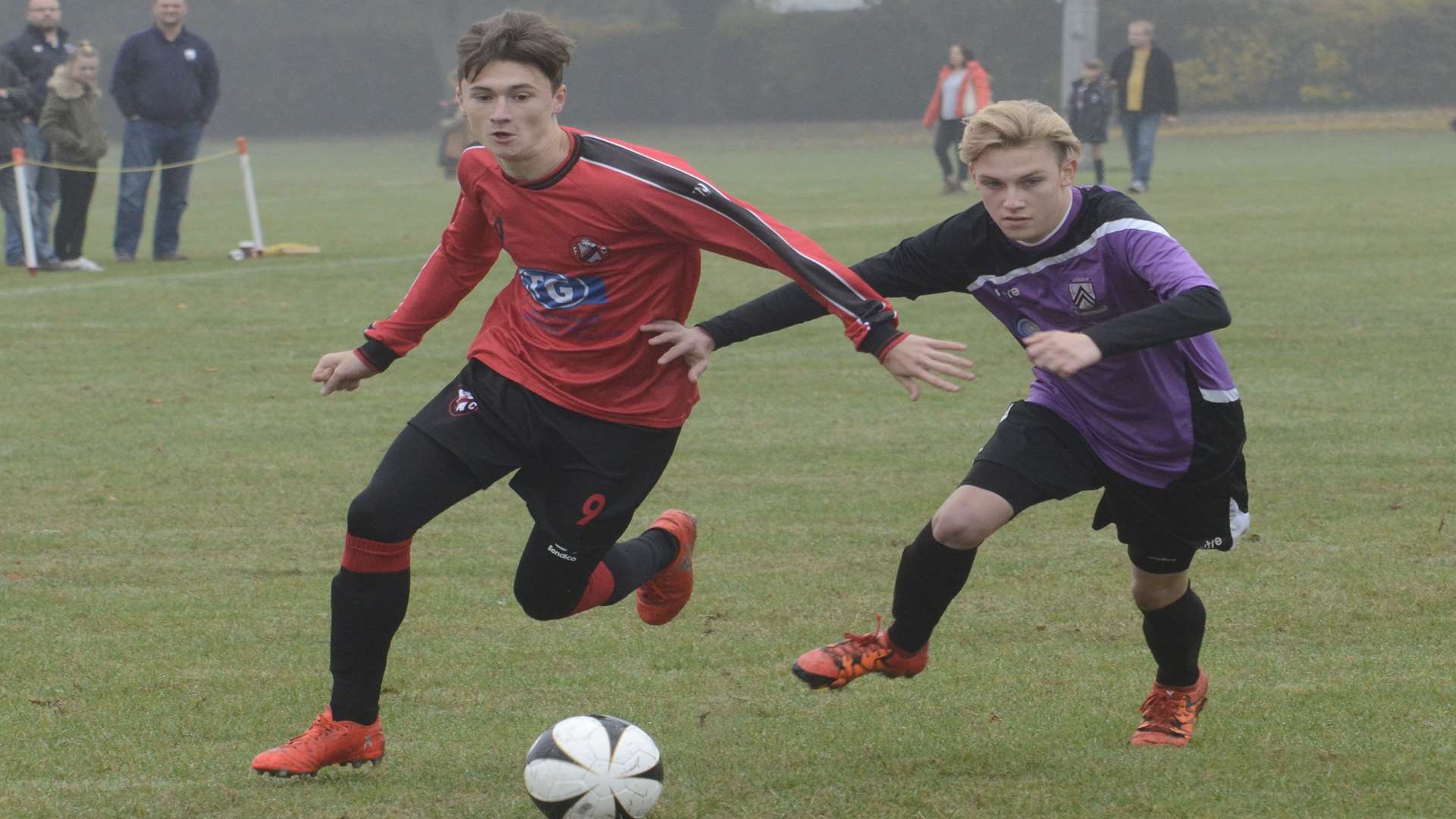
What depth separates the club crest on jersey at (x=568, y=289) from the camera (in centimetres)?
437

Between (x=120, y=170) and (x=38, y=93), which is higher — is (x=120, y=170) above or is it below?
below

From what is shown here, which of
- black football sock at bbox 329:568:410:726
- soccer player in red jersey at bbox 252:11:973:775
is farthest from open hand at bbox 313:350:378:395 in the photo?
black football sock at bbox 329:568:410:726

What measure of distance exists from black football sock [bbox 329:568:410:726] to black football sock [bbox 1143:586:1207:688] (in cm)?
186

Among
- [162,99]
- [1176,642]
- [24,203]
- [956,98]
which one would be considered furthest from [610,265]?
[956,98]

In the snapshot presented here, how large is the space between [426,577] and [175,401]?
396 centimetres

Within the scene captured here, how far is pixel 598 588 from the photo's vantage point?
185 inches

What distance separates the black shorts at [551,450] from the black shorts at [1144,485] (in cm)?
85

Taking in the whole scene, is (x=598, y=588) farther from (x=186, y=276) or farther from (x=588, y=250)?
(x=186, y=276)

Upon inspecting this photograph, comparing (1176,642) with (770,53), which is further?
(770,53)

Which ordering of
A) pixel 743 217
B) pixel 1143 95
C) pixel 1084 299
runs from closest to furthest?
pixel 1084 299
pixel 743 217
pixel 1143 95

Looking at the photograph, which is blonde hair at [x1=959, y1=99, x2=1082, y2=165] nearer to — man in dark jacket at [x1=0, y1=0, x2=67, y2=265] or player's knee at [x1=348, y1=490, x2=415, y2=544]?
player's knee at [x1=348, y1=490, x2=415, y2=544]

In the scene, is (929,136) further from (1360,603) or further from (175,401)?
(1360,603)

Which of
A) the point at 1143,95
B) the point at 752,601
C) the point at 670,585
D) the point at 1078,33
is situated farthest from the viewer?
the point at 1078,33

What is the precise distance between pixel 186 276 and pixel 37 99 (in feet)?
6.44
